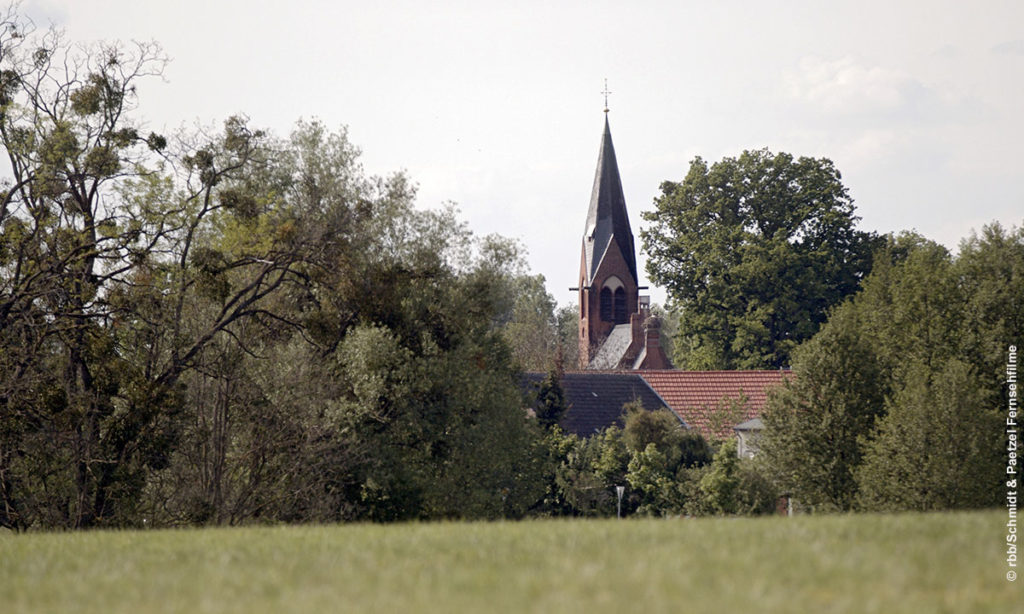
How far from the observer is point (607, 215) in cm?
9006

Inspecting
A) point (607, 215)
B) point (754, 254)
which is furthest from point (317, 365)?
point (607, 215)

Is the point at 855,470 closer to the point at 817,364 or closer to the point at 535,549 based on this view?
the point at 817,364

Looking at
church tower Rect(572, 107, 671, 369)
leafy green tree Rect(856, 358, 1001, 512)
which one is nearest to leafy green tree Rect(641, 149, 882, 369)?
church tower Rect(572, 107, 671, 369)

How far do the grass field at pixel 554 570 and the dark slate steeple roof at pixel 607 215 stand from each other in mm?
77816

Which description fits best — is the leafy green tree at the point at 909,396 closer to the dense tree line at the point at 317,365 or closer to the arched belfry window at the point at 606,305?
the dense tree line at the point at 317,365

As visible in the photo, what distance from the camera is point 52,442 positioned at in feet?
83.8

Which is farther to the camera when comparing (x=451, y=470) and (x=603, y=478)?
(x=603, y=478)

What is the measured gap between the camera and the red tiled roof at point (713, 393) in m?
55.0

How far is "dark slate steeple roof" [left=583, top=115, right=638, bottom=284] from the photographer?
89375 mm

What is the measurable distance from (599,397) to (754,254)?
13.7 metres

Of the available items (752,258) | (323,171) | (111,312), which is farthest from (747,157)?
(111,312)

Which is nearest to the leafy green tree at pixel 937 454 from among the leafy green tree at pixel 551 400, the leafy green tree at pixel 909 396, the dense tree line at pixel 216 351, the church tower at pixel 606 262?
the leafy green tree at pixel 909 396

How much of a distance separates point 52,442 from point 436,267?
11.4 metres

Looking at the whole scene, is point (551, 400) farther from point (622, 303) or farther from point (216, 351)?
point (622, 303)
